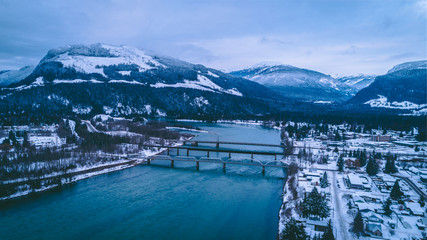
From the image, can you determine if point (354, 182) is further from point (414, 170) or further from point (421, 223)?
point (414, 170)

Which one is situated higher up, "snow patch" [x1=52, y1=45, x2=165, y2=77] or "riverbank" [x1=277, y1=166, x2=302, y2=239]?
"snow patch" [x1=52, y1=45, x2=165, y2=77]

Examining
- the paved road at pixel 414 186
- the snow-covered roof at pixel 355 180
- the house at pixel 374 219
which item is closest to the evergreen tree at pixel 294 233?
the house at pixel 374 219

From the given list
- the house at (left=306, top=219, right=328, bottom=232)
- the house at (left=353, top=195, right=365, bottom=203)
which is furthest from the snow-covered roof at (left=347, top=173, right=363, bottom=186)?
the house at (left=306, top=219, right=328, bottom=232)

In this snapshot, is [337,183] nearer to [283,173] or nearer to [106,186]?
[283,173]

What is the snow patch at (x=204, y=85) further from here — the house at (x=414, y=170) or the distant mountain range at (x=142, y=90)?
the house at (x=414, y=170)

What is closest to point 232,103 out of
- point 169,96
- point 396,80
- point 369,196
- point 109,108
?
point 169,96

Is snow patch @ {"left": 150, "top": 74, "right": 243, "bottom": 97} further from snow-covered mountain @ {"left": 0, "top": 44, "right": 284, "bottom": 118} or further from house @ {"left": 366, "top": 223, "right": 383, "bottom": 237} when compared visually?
house @ {"left": 366, "top": 223, "right": 383, "bottom": 237}

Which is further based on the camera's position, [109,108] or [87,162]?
[109,108]
